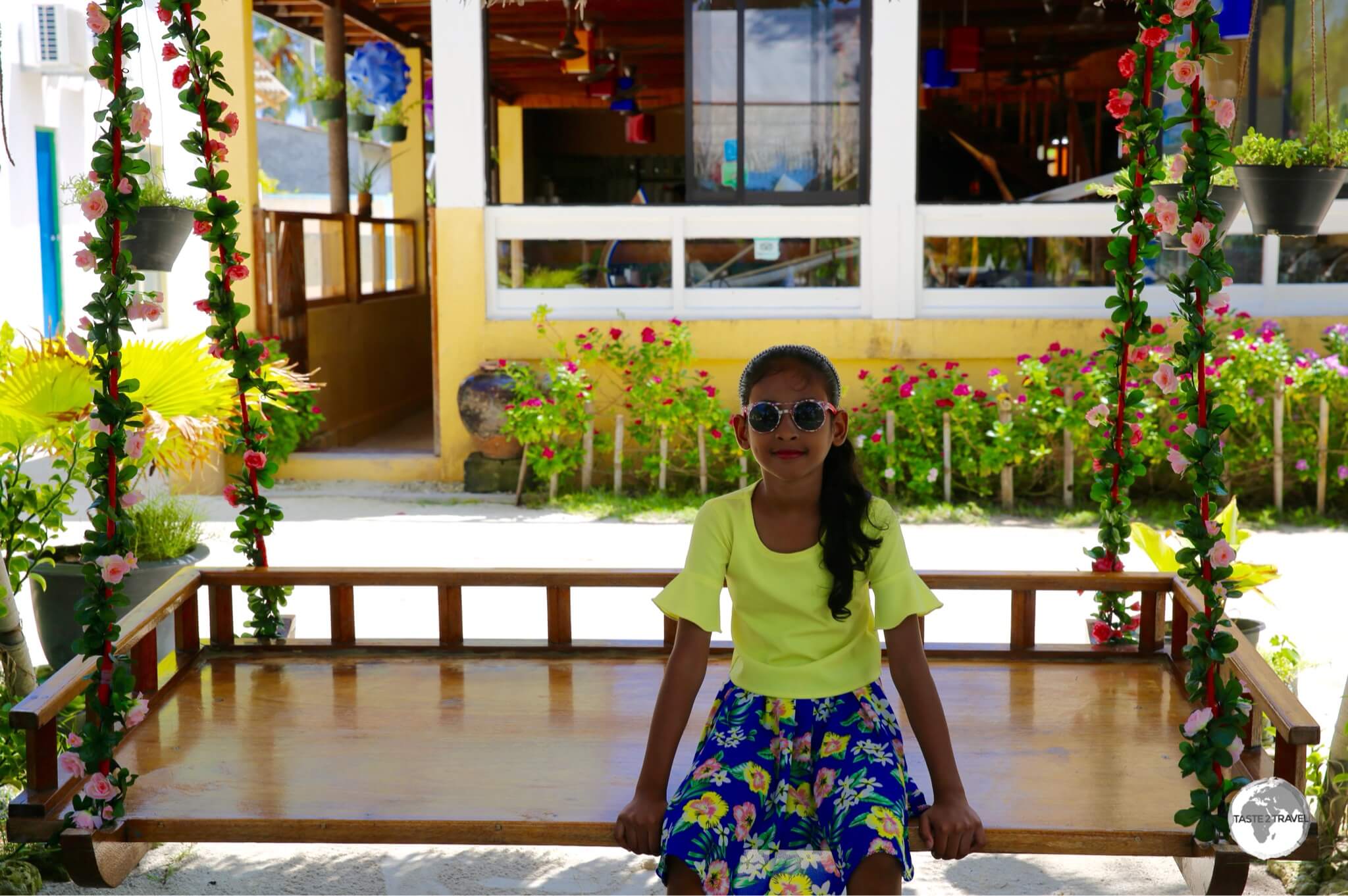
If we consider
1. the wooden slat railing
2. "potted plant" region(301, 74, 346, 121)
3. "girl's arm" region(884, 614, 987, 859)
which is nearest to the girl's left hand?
"girl's arm" region(884, 614, 987, 859)

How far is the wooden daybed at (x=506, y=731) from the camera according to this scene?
3.02 metres

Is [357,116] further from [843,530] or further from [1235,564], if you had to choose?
[843,530]

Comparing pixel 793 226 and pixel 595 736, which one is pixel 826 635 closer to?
pixel 595 736

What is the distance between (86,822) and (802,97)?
7612 millimetres

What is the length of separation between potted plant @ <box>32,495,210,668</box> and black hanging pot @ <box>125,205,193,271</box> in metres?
0.91

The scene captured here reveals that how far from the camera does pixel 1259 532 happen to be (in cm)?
823

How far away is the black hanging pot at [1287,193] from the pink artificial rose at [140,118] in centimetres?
338

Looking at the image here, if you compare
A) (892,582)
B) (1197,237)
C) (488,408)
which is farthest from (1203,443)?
(488,408)

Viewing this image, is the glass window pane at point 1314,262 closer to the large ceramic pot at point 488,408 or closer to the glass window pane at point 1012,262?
the glass window pane at point 1012,262

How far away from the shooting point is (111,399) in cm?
314

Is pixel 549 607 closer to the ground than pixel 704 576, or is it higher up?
closer to the ground

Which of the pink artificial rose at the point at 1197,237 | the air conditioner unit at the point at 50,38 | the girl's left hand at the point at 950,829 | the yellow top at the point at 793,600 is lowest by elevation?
the girl's left hand at the point at 950,829

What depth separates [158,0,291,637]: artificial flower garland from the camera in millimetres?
3889

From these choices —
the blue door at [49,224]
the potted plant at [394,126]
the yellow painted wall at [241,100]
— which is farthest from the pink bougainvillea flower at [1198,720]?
the potted plant at [394,126]
